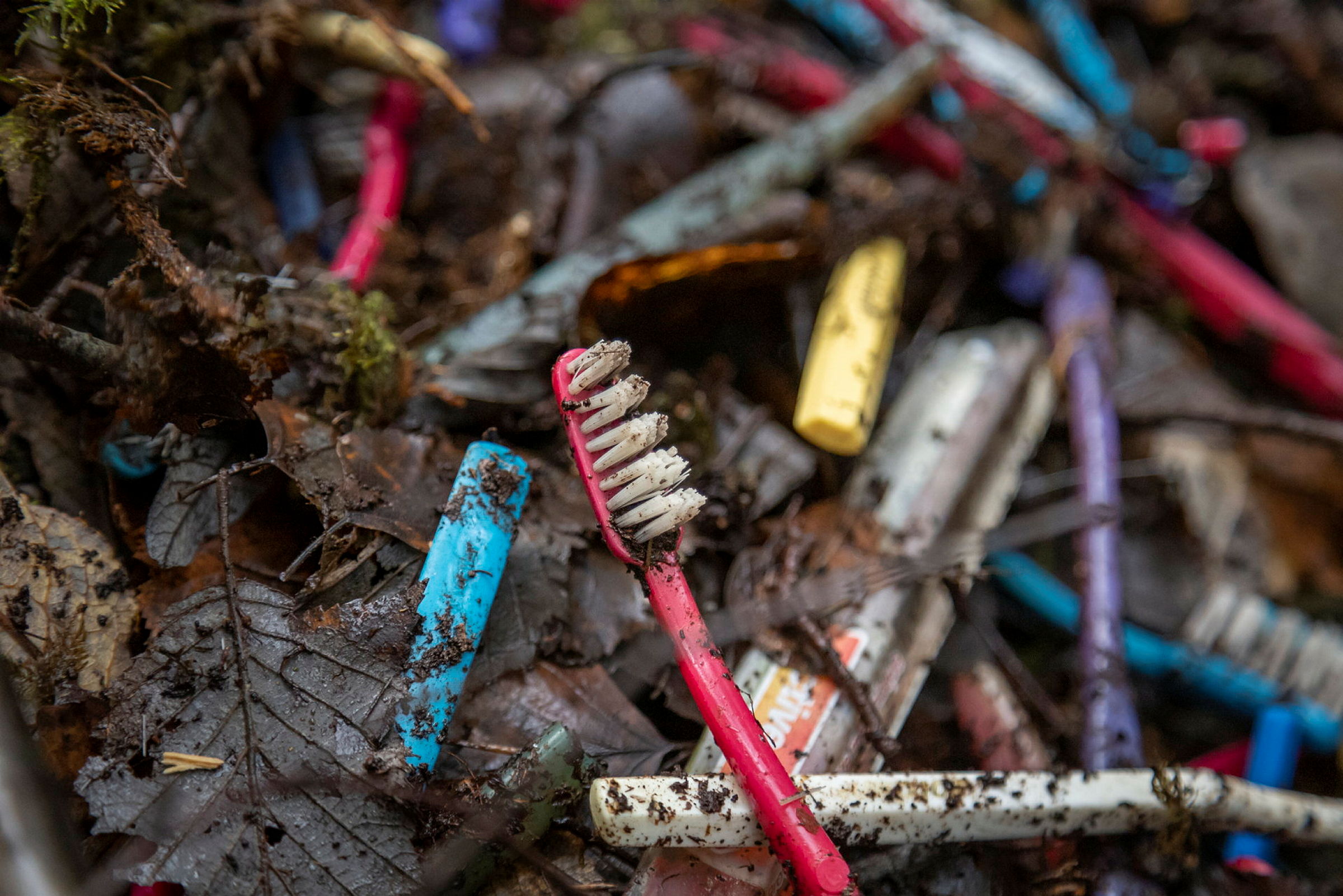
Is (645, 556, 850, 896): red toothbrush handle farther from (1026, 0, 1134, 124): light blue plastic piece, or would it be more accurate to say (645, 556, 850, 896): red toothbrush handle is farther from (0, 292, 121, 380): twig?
(1026, 0, 1134, 124): light blue plastic piece

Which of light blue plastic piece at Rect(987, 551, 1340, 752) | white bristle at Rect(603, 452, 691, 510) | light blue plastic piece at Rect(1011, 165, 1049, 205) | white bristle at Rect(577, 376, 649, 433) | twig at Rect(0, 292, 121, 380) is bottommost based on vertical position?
light blue plastic piece at Rect(987, 551, 1340, 752)

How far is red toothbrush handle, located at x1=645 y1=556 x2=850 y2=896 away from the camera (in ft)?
3.18

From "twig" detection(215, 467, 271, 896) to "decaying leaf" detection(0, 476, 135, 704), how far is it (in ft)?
0.45

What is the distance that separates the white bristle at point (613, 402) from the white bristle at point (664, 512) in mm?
124

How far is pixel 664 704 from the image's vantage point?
1.24 m

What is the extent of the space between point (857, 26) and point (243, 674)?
2.03m

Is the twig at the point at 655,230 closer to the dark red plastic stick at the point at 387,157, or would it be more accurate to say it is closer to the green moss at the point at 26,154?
the dark red plastic stick at the point at 387,157

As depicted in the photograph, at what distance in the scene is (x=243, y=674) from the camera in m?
1.00

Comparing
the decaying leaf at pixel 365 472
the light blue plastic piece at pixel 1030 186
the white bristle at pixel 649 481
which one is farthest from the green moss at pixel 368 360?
the light blue plastic piece at pixel 1030 186

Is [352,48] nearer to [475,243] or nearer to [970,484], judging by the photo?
[475,243]

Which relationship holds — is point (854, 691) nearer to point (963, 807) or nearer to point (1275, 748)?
point (963, 807)

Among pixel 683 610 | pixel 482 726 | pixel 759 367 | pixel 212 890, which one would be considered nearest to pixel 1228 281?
pixel 759 367

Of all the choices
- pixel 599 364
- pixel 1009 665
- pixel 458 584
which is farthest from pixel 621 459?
pixel 1009 665

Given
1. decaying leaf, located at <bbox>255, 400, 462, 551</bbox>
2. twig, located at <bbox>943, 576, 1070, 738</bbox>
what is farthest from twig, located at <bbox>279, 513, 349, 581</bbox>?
twig, located at <bbox>943, 576, 1070, 738</bbox>
